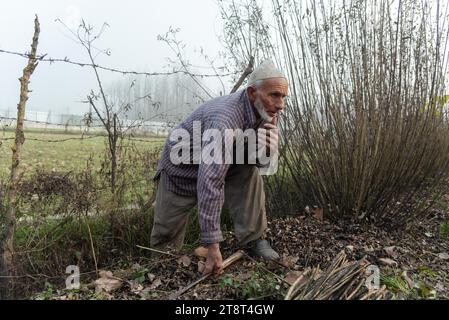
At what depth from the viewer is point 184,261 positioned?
285 cm

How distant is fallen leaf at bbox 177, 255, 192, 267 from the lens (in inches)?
111

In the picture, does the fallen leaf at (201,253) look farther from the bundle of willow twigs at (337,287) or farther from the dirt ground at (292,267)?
the bundle of willow twigs at (337,287)

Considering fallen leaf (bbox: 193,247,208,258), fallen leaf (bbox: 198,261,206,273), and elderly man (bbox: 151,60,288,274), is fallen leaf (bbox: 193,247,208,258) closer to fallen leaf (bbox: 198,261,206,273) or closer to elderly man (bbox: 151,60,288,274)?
fallen leaf (bbox: 198,261,206,273)

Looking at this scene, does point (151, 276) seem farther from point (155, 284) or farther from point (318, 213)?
point (318, 213)

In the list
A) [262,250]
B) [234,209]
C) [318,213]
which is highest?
[234,209]

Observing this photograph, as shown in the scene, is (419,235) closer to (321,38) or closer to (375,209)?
(375,209)

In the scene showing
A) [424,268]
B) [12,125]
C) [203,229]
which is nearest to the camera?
[203,229]

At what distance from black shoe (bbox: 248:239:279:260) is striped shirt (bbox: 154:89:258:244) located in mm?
622

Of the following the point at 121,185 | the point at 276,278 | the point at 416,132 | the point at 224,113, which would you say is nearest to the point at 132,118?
the point at 121,185

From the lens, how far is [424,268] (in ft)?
Answer: 10.0

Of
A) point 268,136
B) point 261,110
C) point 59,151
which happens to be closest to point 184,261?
point 268,136

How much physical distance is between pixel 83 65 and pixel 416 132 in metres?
3.22

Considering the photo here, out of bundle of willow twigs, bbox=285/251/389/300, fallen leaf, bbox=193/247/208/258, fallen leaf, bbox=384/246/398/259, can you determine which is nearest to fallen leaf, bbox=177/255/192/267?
fallen leaf, bbox=193/247/208/258

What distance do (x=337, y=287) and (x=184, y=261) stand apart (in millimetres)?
1094
